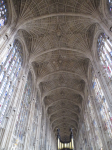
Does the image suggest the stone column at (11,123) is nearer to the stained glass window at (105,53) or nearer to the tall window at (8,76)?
the tall window at (8,76)

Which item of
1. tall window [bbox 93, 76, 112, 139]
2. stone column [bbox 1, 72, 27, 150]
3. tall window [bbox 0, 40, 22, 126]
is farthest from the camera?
tall window [bbox 93, 76, 112, 139]

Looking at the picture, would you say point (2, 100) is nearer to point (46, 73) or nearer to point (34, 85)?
point (34, 85)

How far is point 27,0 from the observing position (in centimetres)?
1395

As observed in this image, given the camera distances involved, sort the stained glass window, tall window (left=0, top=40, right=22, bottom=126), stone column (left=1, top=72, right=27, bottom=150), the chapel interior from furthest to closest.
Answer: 1. the stained glass window
2. the chapel interior
3. tall window (left=0, top=40, right=22, bottom=126)
4. stone column (left=1, top=72, right=27, bottom=150)

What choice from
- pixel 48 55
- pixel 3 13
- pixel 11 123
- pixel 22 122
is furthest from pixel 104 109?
pixel 3 13

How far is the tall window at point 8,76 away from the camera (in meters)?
10.4

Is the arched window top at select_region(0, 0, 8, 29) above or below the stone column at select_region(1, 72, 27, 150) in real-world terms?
above

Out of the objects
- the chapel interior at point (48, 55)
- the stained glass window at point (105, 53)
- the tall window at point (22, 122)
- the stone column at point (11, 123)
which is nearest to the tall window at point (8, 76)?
the chapel interior at point (48, 55)

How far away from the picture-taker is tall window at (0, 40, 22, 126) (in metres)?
10.4

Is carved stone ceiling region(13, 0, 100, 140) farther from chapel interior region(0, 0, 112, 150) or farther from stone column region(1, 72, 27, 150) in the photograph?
stone column region(1, 72, 27, 150)

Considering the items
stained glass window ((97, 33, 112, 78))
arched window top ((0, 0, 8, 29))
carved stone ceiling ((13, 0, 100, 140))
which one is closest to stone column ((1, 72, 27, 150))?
carved stone ceiling ((13, 0, 100, 140))

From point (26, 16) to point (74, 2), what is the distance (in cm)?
610

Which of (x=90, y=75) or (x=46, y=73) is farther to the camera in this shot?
(x=46, y=73)

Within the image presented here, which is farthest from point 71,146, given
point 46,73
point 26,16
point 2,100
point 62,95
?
point 26,16
